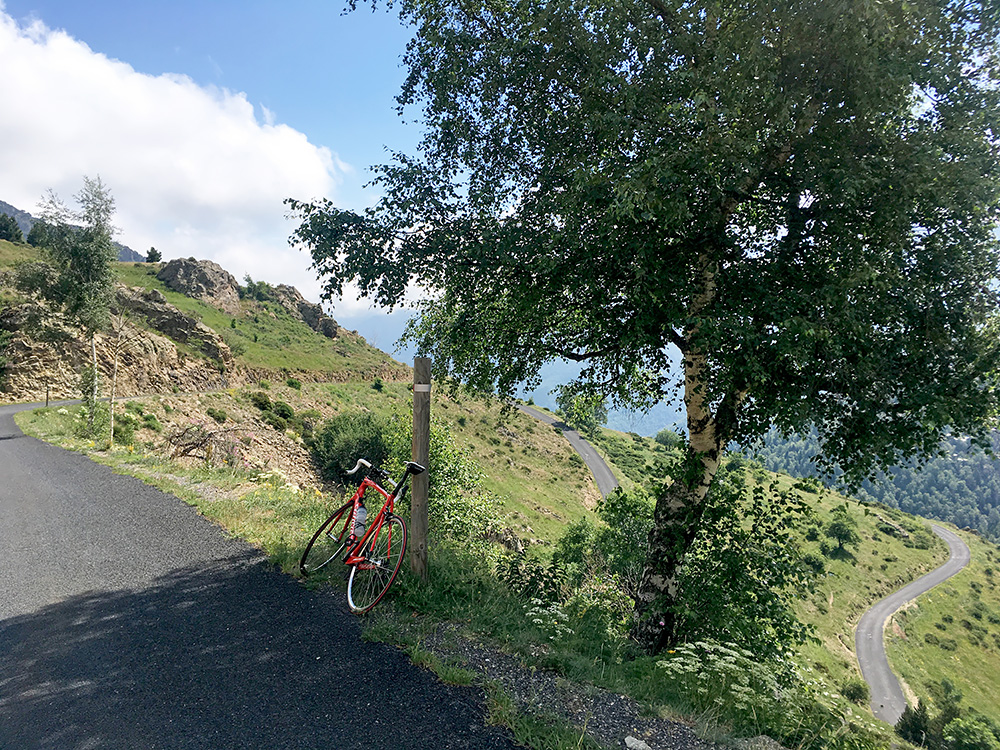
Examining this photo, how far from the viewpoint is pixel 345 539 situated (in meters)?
6.64

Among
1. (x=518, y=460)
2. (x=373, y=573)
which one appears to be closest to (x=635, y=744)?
(x=373, y=573)

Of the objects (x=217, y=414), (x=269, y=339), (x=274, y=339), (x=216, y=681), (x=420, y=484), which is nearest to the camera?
(x=216, y=681)

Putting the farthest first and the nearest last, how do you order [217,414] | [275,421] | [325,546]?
1. [275,421]
2. [217,414]
3. [325,546]

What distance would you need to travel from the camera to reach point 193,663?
183 inches

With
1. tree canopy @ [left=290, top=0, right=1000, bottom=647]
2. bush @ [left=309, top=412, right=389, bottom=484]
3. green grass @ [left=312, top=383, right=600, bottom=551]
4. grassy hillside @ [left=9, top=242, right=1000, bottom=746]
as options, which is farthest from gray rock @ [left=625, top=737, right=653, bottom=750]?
Result: bush @ [left=309, top=412, right=389, bottom=484]

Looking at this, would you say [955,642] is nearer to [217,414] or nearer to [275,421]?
[275,421]

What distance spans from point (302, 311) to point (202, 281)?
74.1 ft

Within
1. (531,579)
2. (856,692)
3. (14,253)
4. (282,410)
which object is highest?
(14,253)

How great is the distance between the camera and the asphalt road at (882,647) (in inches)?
2202

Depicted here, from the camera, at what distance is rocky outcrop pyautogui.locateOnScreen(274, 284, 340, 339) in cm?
9581

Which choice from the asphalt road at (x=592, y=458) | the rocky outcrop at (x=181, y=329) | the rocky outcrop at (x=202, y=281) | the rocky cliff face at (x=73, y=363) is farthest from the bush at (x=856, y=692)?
the rocky outcrop at (x=202, y=281)

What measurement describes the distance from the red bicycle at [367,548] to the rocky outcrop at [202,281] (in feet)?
288

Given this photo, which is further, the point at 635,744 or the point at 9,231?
the point at 9,231

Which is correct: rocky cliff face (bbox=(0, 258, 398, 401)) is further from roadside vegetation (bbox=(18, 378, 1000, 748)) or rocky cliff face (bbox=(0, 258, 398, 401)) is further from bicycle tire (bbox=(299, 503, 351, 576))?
bicycle tire (bbox=(299, 503, 351, 576))
